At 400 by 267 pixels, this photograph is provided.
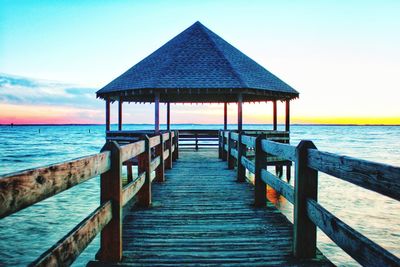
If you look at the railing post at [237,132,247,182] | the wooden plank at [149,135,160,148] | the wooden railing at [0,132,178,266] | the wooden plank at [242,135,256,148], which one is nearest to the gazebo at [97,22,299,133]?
the railing post at [237,132,247,182]

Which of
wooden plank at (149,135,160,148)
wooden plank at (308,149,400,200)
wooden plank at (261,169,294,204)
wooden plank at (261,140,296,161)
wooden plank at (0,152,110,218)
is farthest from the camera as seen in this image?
wooden plank at (149,135,160,148)

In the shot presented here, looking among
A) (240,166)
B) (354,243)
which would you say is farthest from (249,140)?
(354,243)

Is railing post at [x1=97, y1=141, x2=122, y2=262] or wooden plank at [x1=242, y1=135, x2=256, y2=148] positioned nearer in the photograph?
railing post at [x1=97, y1=141, x2=122, y2=262]

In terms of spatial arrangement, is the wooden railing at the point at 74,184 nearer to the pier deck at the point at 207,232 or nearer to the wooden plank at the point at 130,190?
the wooden plank at the point at 130,190

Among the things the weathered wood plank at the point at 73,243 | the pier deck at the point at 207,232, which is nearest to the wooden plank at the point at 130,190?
the pier deck at the point at 207,232

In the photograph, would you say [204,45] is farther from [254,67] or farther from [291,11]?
[291,11]

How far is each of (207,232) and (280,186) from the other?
1.15 m

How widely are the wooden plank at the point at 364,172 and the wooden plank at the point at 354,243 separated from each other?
1.14 feet

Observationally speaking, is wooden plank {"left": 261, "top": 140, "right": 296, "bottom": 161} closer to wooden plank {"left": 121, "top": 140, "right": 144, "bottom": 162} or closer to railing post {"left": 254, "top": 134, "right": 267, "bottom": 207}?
railing post {"left": 254, "top": 134, "right": 267, "bottom": 207}

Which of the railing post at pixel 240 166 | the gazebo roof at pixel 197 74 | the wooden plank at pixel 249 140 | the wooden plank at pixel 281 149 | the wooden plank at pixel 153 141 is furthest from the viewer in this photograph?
the gazebo roof at pixel 197 74

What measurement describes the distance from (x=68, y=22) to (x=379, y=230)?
766 inches

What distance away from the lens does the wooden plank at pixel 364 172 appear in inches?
77.7

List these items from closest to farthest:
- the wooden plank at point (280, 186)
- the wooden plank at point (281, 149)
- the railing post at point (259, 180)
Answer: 1. the wooden plank at point (281, 149)
2. the wooden plank at point (280, 186)
3. the railing post at point (259, 180)

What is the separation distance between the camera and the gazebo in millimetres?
14461
